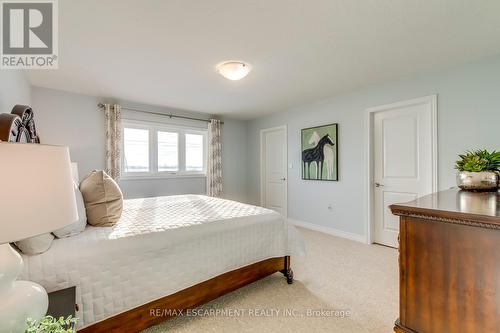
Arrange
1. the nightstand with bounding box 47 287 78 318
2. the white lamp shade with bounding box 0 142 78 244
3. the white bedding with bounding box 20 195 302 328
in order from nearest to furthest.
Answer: the white lamp shade with bounding box 0 142 78 244 < the nightstand with bounding box 47 287 78 318 < the white bedding with bounding box 20 195 302 328

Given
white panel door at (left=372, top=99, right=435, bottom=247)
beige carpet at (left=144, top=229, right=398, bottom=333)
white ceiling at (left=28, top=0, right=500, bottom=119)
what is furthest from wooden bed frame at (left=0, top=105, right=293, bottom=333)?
white panel door at (left=372, top=99, right=435, bottom=247)

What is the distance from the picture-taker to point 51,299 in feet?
3.59

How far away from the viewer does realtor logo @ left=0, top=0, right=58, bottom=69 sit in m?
1.68

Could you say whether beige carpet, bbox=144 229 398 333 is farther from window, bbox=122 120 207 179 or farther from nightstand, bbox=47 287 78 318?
window, bbox=122 120 207 179

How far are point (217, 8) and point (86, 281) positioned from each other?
76.9 inches

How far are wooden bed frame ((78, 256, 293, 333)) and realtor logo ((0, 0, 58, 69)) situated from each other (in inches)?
85.4

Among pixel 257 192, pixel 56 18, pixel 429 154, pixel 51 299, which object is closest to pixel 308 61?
pixel 429 154

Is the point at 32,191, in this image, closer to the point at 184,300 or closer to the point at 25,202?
the point at 25,202

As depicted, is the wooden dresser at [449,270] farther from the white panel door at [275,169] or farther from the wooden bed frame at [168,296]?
the white panel door at [275,169]

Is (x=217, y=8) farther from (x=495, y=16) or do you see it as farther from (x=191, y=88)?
(x=495, y=16)

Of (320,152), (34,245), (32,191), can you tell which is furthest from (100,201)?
(320,152)

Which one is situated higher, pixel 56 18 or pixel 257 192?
pixel 56 18

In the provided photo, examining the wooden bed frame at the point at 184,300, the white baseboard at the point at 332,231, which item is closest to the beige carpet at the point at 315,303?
the wooden bed frame at the point at 184,300

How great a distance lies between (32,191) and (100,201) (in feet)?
4.31
